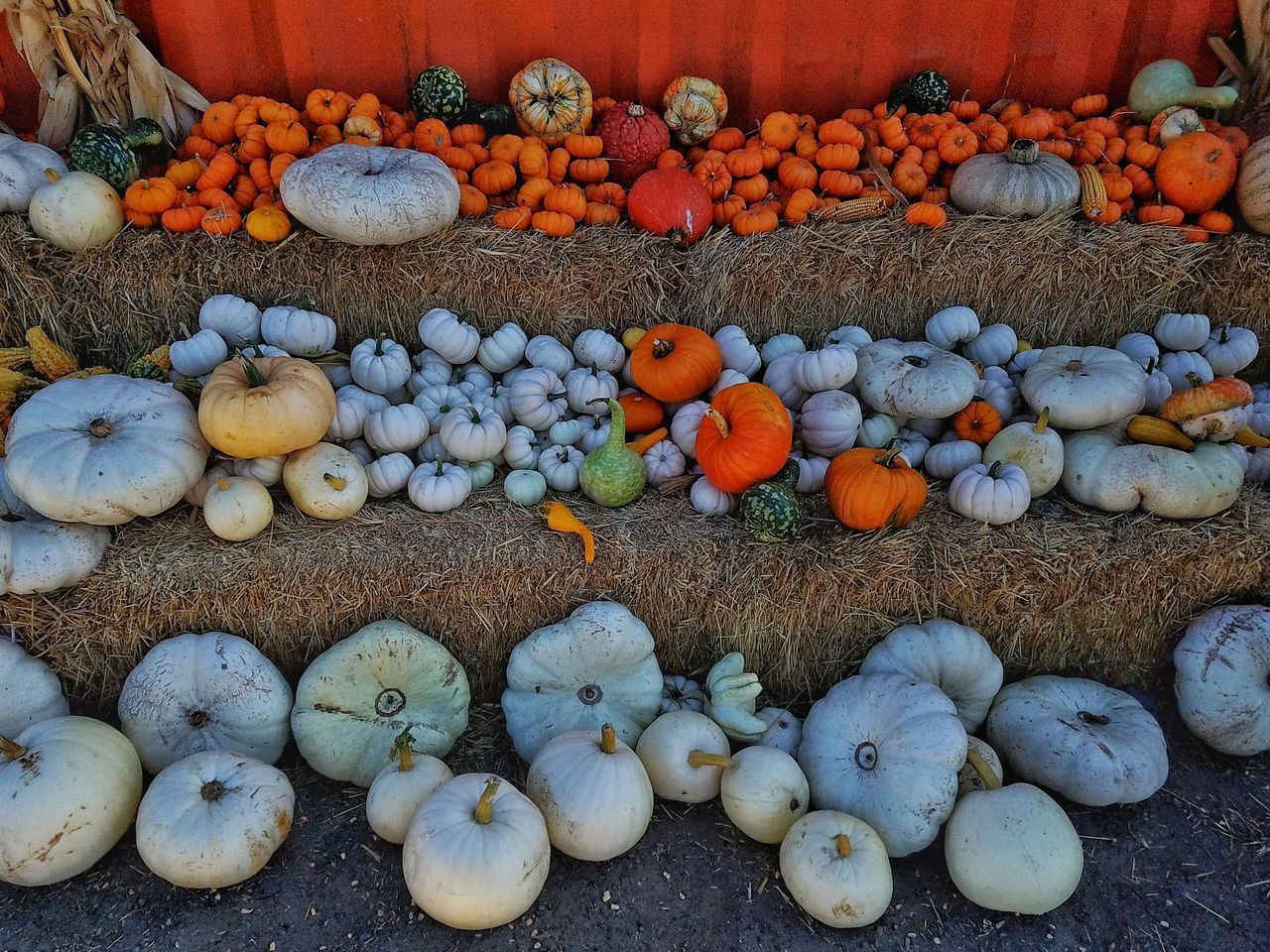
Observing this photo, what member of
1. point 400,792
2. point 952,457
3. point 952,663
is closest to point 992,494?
point 952,457

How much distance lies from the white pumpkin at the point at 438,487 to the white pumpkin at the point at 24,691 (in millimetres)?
1559

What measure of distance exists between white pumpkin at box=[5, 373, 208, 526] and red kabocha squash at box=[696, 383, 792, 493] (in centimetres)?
217

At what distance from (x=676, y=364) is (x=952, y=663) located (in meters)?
1.80

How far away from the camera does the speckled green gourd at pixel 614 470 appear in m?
3.58

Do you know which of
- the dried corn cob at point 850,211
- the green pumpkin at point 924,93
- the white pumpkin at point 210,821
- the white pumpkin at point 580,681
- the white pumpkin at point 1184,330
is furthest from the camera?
the green pumpkin at point 924,93

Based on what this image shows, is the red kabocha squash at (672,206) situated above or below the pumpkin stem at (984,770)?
above

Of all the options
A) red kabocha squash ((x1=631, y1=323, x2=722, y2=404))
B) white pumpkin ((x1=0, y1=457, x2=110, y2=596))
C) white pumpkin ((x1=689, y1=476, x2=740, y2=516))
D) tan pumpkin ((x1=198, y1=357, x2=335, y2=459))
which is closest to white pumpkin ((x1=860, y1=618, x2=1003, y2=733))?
white pumpkin ((x1=689, y1=476, x2=740, y2=516))

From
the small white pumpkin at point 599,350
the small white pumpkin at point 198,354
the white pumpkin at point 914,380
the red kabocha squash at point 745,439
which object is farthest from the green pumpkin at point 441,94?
the white pumpkin at point 914,380

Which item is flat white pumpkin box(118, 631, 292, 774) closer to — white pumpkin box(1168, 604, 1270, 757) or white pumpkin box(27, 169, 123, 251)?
white pumpkin box(27, 169, 123, 251)

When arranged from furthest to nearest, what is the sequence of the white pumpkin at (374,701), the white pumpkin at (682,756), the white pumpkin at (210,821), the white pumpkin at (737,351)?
the white pumpkin at (737,351) < the white pumpkin at (374,701) < the white pumpkin at (682,756) < the white pumpkin at (210,821)

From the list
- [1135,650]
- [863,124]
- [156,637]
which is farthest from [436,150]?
[1135,650]

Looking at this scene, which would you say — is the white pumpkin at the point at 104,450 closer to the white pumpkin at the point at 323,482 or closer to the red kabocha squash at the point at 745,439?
the white pumpkin at the point at 323,482

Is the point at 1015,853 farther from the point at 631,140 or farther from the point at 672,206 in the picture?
the point at 631,140

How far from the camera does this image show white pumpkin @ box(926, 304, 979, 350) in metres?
4.29
